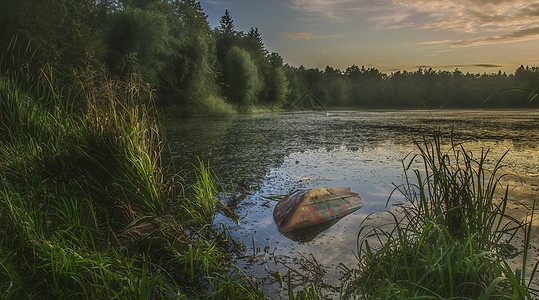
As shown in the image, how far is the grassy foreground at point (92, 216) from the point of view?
6.16 ft

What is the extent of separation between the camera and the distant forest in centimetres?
A: 1382

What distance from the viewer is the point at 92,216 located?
266cm

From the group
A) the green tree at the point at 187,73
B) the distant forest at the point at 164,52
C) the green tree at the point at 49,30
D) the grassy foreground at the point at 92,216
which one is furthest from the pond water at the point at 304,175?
the green tree at the point at 187,73

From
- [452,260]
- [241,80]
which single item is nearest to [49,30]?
[452,260]

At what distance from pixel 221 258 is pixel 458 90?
58.3 metres

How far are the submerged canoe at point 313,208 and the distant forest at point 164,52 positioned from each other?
4.76 ft

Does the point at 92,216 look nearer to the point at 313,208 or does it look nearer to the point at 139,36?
the point at 313,208

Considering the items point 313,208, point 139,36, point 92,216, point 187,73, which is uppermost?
point 139,36

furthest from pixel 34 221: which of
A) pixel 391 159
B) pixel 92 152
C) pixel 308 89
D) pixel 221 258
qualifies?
pixel 308 89

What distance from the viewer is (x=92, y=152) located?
9.39ft

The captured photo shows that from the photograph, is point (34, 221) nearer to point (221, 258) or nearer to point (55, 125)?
point (55, 125)

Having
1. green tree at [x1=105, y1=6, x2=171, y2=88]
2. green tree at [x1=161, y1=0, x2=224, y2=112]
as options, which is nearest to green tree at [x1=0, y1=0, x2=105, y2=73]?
green tree at [x1=105, y1=6, x2=171, y2=88]

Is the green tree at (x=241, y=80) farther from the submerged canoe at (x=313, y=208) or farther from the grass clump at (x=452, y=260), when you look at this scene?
the grass clump at (x=452, y=260)

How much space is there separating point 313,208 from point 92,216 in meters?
2.06
